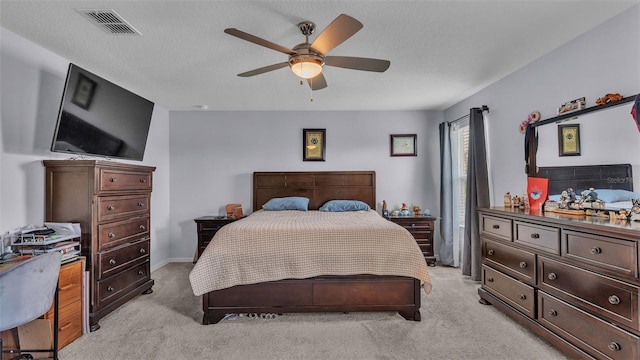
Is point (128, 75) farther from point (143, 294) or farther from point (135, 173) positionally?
point (143, 294)

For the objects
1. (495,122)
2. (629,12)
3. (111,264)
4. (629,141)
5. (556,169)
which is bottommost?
(111,264)

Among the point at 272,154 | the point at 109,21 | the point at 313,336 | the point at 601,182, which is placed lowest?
the point at 313,336

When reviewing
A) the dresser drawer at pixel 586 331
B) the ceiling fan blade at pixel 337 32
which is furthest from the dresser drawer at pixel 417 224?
the ceiling fan blade at pixel 337 32

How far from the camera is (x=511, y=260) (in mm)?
2670

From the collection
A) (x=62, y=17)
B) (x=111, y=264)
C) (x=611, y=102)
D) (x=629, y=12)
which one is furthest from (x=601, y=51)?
(x=111, y=264)

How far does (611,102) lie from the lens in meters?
2.24

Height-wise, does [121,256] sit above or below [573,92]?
below

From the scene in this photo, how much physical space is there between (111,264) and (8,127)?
148cm

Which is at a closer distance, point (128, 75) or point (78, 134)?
point (78, 134)

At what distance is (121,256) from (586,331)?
405 centimetres

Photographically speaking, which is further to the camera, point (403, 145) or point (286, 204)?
point (403, 145)

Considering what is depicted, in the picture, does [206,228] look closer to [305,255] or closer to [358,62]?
[305,255]

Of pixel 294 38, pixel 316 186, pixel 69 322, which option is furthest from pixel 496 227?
pixel 69 322

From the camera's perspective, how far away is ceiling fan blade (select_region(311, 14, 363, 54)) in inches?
69.3
